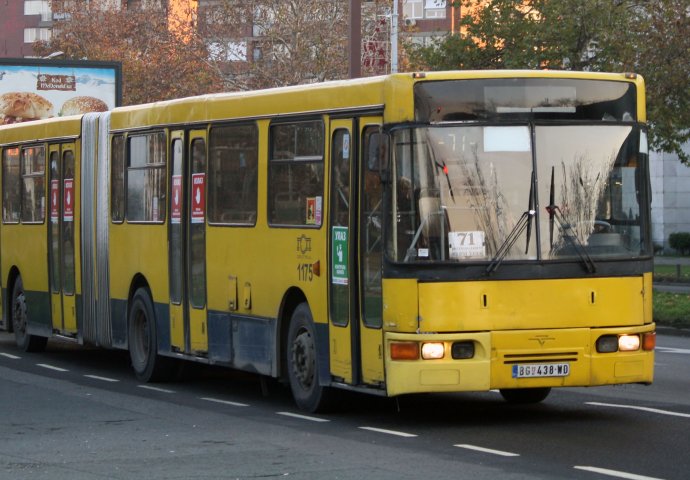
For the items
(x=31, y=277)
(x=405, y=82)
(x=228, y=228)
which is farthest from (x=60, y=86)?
(x=405, y=82)

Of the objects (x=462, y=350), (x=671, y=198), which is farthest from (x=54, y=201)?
(x=671, y=198)

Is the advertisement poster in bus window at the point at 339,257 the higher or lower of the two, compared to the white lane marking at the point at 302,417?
higher

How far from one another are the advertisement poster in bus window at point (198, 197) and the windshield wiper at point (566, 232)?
15.8 ft

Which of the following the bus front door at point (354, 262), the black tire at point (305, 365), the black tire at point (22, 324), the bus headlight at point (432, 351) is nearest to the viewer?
the bus headlight at point (432, 351)

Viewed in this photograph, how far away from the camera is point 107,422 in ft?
46.4

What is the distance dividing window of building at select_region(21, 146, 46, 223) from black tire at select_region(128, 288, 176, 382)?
149 inches

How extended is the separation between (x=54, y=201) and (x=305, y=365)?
314 inches

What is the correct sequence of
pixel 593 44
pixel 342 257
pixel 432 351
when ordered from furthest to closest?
1. pixel 593 44
2. pixel 342 257
3. pixel 432 351

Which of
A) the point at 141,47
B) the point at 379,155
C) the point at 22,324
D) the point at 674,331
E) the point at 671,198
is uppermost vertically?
the point at 141,47

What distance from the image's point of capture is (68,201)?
21.2 meters

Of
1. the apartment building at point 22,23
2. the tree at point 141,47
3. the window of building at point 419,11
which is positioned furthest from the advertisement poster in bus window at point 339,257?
the apartment building at point 22,23

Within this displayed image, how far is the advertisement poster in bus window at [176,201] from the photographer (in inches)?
694

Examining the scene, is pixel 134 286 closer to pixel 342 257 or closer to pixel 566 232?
pixel 342 257

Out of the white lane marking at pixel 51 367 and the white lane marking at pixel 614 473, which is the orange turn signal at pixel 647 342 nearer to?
the white lane marking at pixel 614 473
